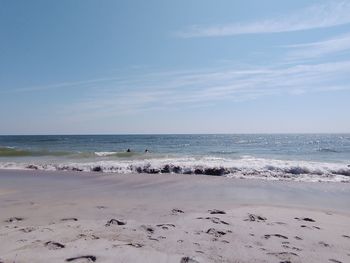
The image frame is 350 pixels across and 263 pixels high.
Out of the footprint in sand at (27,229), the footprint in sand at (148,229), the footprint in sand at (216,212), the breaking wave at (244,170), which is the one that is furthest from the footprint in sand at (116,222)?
the breaking wave at (244,170)

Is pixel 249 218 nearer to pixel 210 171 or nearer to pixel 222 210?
pixel 222 210

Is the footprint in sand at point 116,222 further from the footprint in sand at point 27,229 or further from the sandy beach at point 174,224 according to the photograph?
the footprint in sand at point 27,229

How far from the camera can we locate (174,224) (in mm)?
5516

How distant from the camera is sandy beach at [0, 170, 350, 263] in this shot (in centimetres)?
410

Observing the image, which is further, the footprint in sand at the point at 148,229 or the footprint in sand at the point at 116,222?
the footprint in sand at the point at 116,222

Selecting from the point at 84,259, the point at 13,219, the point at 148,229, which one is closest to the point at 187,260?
the point at 84,259

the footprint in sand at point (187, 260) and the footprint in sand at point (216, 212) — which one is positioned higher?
the footprint in sand at point (187, 260)

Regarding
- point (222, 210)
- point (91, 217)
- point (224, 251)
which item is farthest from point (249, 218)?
point (91, 217)

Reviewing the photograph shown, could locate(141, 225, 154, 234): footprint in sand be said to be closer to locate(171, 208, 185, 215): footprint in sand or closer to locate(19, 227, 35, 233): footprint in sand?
locate(171, 208, 185, 215): footprint in sand

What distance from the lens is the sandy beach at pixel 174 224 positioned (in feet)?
13.4

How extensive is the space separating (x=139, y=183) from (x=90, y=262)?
7276 mm

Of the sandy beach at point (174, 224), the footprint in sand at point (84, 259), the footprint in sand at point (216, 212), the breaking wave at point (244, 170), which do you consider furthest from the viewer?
the breaking wave at point (244, 170)

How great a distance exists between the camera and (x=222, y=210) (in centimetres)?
668

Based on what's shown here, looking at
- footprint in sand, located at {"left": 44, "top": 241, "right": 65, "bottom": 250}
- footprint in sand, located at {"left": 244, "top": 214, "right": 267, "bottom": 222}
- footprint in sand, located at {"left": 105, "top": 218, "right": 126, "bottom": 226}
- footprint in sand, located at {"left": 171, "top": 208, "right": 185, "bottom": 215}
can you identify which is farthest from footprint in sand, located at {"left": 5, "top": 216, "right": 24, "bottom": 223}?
footprint in sand, located at {"left": 244, "top": 214, "right": 267, "bottom": 222}
